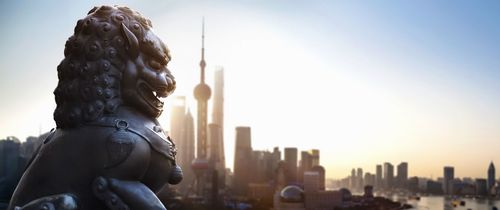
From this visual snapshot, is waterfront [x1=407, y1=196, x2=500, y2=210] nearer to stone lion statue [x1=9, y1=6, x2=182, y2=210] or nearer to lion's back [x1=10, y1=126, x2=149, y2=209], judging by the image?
stone lion statue [x1=9, y1=6, x2=182, y2=210]

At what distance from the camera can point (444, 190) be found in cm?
14950

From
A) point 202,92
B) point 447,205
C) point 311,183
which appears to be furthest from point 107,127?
point 447,205

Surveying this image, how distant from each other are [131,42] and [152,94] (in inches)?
15.1

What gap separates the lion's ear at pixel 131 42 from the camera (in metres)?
3.75

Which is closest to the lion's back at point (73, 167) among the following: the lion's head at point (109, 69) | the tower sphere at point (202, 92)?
the lion's head at point (109, 69)

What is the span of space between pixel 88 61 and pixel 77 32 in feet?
0.94

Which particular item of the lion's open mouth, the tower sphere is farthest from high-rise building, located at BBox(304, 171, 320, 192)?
the lion's open mouth

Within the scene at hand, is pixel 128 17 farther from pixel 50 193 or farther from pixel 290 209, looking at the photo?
pixel 290 209

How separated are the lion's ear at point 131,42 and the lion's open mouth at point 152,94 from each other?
0.21 meters

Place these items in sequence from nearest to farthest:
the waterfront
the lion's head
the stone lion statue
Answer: the stone lion statue
the lion's head
the waterfront

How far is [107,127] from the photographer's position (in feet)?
11.8

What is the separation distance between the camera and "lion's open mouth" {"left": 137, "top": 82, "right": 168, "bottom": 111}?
12.5 ft

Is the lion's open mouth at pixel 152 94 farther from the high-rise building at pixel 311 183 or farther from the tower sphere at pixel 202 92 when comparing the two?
the tower sphere at pixel 202 92

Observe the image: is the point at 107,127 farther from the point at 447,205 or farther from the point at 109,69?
the point at 447,205
